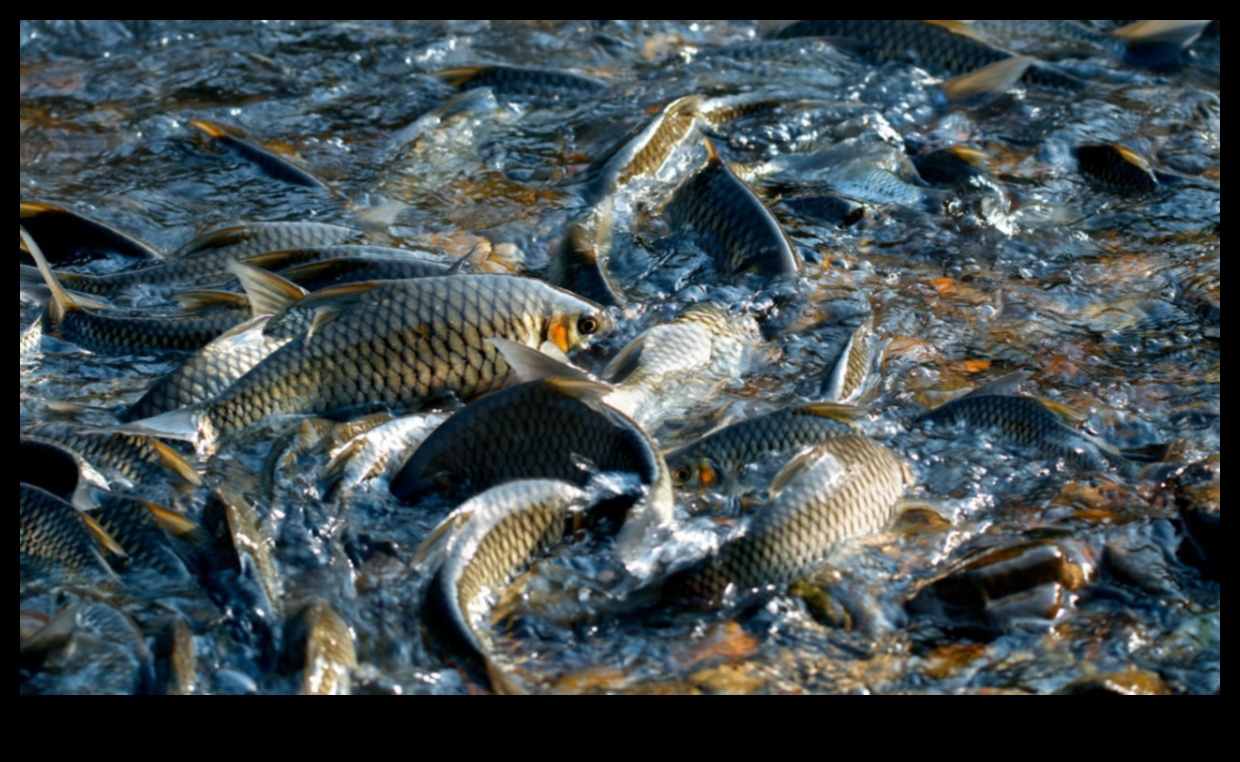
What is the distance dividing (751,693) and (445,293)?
147cm

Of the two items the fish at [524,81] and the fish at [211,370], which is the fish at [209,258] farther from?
the fish at [524,81]

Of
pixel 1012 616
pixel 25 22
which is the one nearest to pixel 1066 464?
pixel 1012 616

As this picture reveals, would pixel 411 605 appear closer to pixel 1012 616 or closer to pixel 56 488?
pixel 56 488

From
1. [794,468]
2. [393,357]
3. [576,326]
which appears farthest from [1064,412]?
[393,357]

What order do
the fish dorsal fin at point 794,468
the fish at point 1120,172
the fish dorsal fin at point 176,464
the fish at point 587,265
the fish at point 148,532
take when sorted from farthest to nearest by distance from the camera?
the fish at point 1120,172 → the fish at point 587,265 → the fish dorsal fin at point 176,464 → the fish dorsal fin at point 794,468 → the fish at point 148,532

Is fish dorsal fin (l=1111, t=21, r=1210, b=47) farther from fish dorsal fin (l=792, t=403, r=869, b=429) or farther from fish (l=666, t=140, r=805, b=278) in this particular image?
fish dorsal fin (l=792, t=403, r=869, b=429)

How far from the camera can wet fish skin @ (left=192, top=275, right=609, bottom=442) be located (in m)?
3.29

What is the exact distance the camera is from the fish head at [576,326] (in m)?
3.64

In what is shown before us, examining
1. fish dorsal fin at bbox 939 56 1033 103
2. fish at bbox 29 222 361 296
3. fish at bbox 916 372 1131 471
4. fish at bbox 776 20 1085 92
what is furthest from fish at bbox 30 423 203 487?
fish at bbox 776 20 1085 92

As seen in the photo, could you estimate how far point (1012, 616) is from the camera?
271cm

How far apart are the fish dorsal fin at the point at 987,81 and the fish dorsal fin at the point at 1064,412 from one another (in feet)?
8.99

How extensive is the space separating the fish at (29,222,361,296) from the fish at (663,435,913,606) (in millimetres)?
1992

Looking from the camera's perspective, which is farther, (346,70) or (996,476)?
(346,70)

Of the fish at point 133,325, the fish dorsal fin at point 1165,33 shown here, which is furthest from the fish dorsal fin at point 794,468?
the fish dorsal fin at point 1165,33
